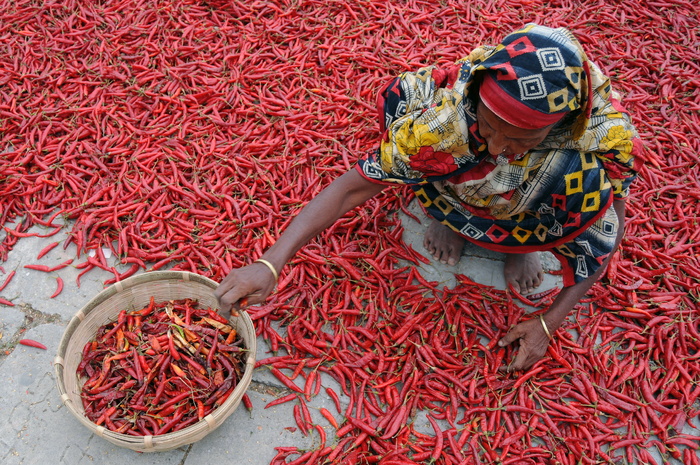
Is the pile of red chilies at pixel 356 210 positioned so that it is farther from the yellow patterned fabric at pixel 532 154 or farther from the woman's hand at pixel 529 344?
the yellow patterned fabric at pixel 532 154

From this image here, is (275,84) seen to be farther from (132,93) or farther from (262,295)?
(262,295)

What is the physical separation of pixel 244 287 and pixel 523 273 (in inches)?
70.8

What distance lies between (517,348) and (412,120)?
1.41 meters

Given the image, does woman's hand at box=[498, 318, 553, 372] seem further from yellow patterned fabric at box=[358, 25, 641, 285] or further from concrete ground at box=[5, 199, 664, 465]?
concrete ground at box=[5, 199, 664, 465]

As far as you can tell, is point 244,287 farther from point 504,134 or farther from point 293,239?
point 504,134

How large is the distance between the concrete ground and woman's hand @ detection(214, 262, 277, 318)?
0.78m

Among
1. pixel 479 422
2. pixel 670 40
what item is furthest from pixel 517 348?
pixel 670 40

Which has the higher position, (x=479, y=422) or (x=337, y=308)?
(x=337, y=308)

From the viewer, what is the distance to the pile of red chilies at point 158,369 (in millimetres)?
2443

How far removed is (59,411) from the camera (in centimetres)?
271

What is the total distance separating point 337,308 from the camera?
3062 millimetres

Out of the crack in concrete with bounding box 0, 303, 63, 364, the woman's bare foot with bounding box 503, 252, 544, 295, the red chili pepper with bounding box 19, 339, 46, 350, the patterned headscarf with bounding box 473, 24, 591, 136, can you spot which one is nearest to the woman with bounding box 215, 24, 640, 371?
the patterned headscarf with bounding box 473, 24, 591, 136

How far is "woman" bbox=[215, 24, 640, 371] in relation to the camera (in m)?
1.88

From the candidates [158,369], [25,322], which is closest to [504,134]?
[158,369]
